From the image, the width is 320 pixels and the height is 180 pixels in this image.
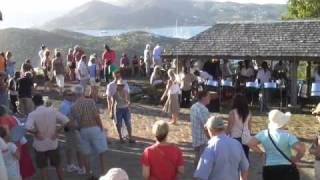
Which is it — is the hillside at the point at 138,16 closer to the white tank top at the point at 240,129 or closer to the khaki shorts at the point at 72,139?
the khaki shorts at the point at 72,139

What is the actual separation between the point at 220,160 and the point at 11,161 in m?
2.95

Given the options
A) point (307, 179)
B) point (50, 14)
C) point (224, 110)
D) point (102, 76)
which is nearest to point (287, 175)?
point (307, 179)

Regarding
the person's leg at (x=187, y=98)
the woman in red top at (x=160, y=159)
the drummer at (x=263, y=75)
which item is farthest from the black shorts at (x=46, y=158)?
the drummer at (x=263, y=75)

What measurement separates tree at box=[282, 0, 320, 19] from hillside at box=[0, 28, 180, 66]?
15.9 metres

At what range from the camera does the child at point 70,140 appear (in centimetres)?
1070

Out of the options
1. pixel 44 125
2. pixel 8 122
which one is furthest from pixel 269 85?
pixel 8 122

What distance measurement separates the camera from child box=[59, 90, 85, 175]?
35.1 ft

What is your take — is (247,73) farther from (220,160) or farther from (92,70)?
(220,160)

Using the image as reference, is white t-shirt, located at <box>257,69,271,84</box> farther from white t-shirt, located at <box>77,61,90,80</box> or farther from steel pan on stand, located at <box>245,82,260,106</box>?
white t-shirt, located at <box>77,61,90,80</box>

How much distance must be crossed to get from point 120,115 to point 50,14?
172 metres

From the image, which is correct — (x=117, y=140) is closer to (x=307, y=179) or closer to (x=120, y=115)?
(x=120, y=115)

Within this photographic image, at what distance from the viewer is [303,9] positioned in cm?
3794

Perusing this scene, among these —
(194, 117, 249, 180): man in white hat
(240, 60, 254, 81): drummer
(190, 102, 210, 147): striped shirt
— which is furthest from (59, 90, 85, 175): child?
(240, 60, 254, 81): drummer

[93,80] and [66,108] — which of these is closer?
[66,108]
